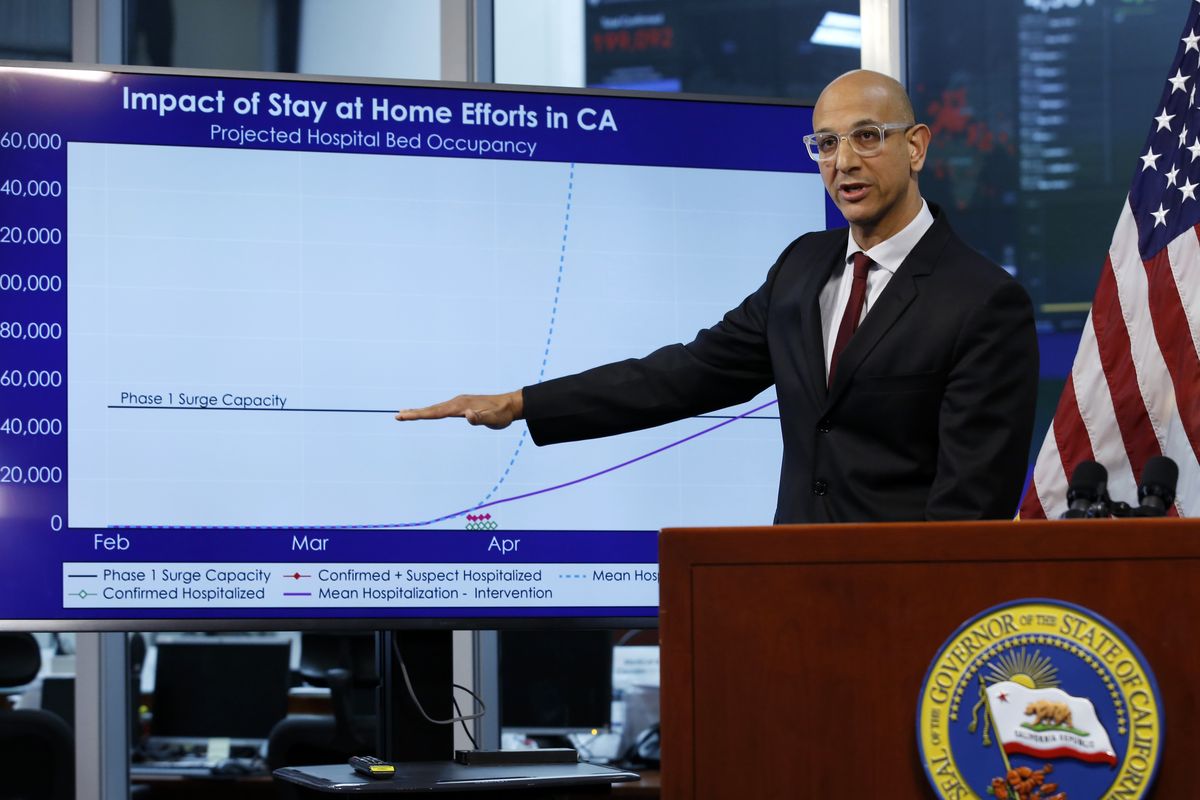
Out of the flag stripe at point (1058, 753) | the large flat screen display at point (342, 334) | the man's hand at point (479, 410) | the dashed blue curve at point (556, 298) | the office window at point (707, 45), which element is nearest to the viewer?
the flag stripe at point (1058, 753)

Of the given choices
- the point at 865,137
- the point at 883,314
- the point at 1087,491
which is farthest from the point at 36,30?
the point at 1087,491

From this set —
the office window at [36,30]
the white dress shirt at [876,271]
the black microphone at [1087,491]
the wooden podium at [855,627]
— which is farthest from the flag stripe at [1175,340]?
the office window at [36,30]

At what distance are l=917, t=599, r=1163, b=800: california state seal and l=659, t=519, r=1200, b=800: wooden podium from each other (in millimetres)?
20

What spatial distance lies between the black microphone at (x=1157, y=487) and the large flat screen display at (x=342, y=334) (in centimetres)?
146

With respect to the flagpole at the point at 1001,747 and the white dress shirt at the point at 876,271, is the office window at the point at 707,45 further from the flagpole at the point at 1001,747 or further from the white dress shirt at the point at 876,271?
the flagpole at the point at 1001,747

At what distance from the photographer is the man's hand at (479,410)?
2160mm

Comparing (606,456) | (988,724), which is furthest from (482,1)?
(988,724)

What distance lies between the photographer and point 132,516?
275cm

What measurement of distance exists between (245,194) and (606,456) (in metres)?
0.93

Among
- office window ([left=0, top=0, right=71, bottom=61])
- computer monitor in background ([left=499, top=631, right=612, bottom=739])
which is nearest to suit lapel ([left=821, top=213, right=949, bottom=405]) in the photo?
computer monitor in background ([left=499, top=631, right=612, bottom=739])

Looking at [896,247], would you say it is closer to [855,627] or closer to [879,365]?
[879,365]

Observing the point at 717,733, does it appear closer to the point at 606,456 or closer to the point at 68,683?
the point at 606,456

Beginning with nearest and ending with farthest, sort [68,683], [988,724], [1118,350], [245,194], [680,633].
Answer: [988,724]
[680,633]
[245,194]
[1118,350]
[68,683]

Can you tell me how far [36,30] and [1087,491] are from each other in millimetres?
3641
